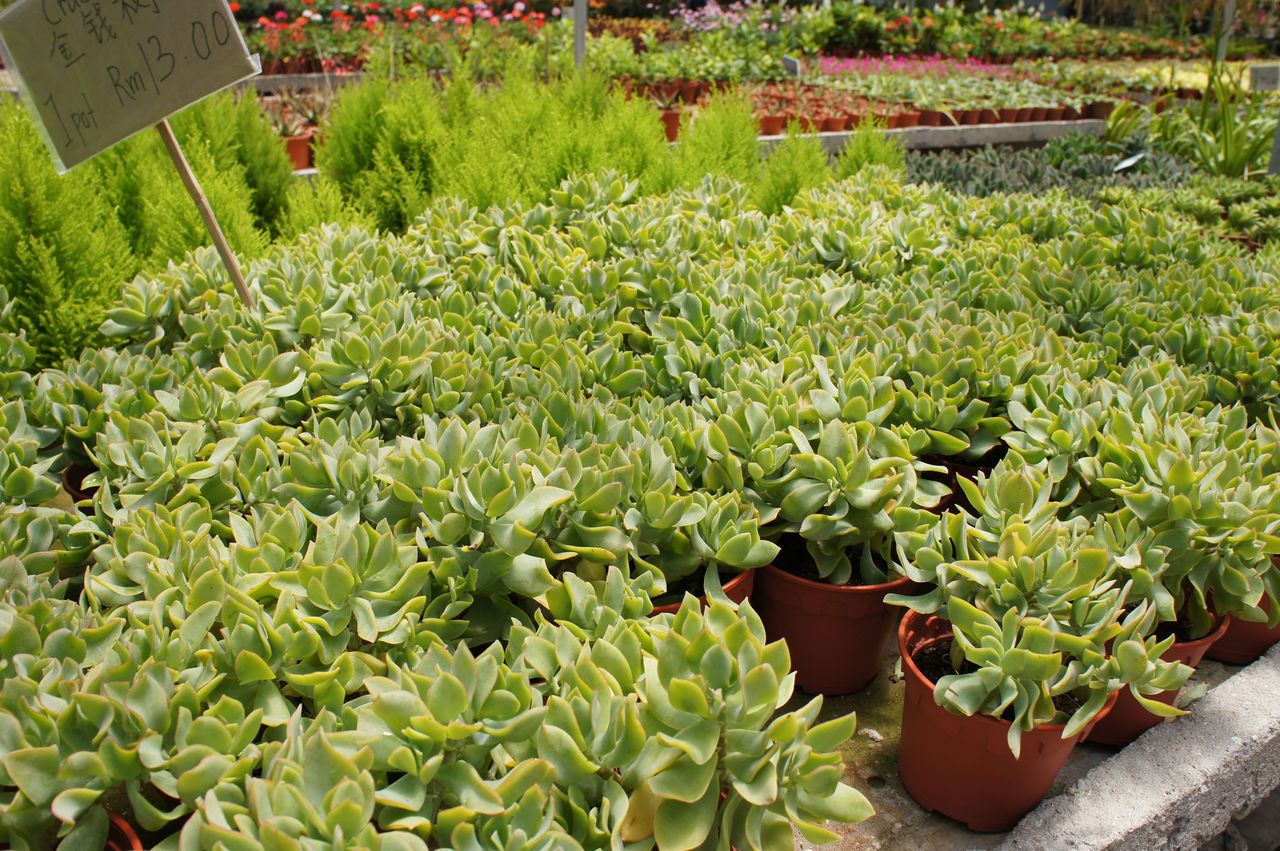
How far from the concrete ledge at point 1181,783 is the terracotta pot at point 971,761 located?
0.19ft

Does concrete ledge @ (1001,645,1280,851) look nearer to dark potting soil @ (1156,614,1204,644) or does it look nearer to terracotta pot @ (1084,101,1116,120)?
dark potting soil @ (1156,614,1204,644)

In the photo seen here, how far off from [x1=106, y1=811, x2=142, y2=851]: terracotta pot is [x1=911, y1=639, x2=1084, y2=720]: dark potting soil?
4.52ft

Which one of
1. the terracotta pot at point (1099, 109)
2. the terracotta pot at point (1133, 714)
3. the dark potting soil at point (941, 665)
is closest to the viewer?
the dark potting soil at point (941, 665)

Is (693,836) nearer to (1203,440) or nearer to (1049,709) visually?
(1049,709)

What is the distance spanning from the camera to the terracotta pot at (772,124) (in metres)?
6.73

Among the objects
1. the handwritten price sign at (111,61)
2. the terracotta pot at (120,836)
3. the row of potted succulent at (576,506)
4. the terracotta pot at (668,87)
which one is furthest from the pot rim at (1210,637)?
the terracotta pot at (668,87)

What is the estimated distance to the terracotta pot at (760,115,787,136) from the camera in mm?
6727

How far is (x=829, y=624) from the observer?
6.15 ft

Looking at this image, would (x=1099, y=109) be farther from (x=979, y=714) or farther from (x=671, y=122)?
(x=979, y=714)

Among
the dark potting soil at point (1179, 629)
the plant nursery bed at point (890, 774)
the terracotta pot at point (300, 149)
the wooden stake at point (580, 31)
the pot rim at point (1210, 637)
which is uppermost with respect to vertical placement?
the wooden stake at point (580, 31)

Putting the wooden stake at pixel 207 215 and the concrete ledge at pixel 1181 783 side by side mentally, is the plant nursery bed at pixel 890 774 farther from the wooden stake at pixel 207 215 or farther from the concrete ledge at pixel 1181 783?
the wooden stake at pixel 207 215

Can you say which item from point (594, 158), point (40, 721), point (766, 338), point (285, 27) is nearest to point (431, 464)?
point (40, 721)

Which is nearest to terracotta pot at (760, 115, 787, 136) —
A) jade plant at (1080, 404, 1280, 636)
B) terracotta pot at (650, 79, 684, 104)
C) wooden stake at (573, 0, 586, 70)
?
terracotta pot at (650, 79, 684, 104)

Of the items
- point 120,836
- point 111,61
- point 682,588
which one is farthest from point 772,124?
point 120,836
